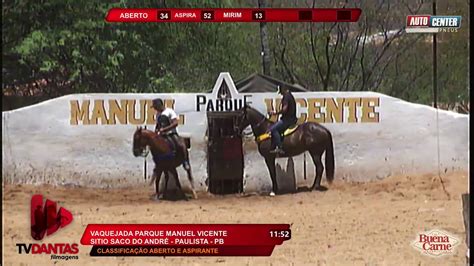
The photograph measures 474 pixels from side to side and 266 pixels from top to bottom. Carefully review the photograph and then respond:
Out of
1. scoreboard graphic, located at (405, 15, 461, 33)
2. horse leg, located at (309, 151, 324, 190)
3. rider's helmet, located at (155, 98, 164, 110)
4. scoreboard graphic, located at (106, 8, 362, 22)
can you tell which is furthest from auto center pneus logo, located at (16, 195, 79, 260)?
scoreboard graphic, located at (405, 15, 461, 33)

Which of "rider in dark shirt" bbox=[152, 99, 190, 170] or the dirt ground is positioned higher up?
"rider in dark shirt" bbox=[152, 99, 190, 170]

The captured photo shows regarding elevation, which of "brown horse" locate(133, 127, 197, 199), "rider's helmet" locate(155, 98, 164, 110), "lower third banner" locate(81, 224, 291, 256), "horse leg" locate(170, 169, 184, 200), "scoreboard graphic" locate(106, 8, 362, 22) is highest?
"scoreboard graphic" locate(106, 8, 362, 22)

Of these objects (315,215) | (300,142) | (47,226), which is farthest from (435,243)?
(47,226)

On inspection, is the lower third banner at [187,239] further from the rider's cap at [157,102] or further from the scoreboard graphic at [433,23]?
the scoreboard graphic at [433,23]

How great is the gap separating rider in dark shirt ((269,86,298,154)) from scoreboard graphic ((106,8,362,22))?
16.8 inches

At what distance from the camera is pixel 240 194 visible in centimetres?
369

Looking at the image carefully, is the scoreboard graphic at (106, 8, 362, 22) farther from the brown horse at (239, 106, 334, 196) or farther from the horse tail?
the horse tail

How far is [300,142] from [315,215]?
17.6 inches

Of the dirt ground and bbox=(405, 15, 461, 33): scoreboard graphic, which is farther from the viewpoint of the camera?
the dirt ground

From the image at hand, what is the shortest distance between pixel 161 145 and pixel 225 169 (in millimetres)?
412

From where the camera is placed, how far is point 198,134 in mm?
3652

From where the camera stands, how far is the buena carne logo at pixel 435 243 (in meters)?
3.67

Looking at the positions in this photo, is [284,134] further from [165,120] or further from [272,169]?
[165,120]

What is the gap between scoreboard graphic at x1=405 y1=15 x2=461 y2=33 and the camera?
3.52 m
